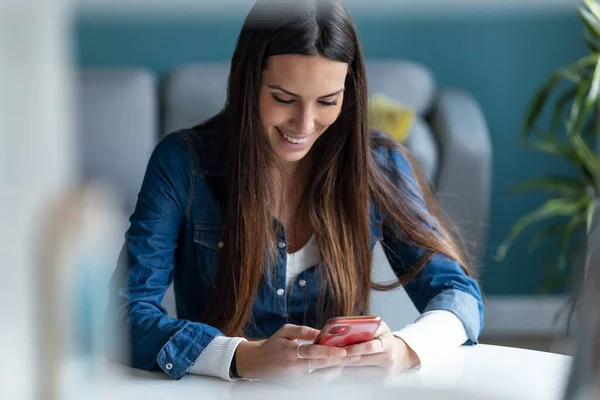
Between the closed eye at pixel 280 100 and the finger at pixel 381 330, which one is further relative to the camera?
the closed eye at pixel 280 100

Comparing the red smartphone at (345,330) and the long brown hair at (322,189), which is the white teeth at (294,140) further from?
the red smartphone at (345,330)

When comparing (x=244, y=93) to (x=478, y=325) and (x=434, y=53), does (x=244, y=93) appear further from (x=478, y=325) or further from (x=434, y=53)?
(x=434, y=53)

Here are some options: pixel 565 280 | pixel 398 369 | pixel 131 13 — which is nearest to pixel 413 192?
pixel 398 369

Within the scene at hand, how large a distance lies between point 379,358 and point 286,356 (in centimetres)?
9

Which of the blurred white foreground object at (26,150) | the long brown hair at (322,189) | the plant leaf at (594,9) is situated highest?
the plant leaf at (594,9)

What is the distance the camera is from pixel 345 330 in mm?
799

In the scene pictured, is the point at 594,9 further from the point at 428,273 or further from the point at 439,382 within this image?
the point at 439,382

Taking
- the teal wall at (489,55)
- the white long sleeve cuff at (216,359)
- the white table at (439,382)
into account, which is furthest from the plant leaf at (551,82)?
the white long sleeve cuff at (216,359)

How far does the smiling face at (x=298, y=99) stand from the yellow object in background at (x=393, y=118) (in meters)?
1.38

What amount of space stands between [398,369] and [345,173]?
305mm

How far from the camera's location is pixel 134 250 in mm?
959

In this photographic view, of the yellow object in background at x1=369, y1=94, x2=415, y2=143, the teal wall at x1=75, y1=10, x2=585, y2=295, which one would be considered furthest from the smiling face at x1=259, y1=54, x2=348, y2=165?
the teal wall at x1=75, y1=10, x2=585, y2=295

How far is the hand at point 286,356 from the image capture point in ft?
2.59

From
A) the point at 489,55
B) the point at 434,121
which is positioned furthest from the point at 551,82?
the point at 489,55
